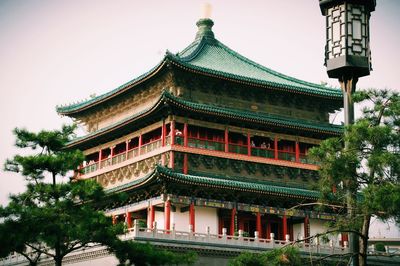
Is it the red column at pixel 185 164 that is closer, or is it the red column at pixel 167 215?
the red column at pixel 167 215

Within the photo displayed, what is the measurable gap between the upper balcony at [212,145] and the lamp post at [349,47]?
734 inches

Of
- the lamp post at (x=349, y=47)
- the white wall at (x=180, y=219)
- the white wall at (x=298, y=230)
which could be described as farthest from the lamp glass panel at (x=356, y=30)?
the white wall at (x=298, y=230)

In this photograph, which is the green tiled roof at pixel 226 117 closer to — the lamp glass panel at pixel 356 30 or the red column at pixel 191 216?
the red column at pixel 191 216

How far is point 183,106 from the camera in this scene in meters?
42.8

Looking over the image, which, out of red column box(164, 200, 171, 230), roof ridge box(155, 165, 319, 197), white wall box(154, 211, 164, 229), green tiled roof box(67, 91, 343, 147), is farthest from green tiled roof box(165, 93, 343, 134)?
white wall box(154, 211, 164, 229)

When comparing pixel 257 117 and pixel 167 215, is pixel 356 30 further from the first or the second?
pixel 257 117

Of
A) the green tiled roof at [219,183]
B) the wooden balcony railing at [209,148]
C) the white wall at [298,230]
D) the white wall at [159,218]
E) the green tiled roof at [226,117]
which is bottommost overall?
the white wall at [298,230]

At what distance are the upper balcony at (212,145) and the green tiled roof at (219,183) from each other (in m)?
1.68

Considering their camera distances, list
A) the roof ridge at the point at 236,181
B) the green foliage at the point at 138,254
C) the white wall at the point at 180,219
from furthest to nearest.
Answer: the white wall at the point at 180,219
the roof ridge at the point at 236,181
the green foliage at the point at 138,254

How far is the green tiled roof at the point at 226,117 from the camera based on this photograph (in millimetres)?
42612

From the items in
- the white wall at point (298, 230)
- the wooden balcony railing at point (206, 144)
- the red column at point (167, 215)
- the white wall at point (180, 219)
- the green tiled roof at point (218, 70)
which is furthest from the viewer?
the white wall at point (298, 230)

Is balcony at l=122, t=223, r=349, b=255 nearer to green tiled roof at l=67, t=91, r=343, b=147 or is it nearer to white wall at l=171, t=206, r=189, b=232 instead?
white wall at l=171, t=206, r=189, b=232

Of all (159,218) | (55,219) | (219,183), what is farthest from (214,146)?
(55,219)

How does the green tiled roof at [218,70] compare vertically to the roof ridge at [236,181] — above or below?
above
